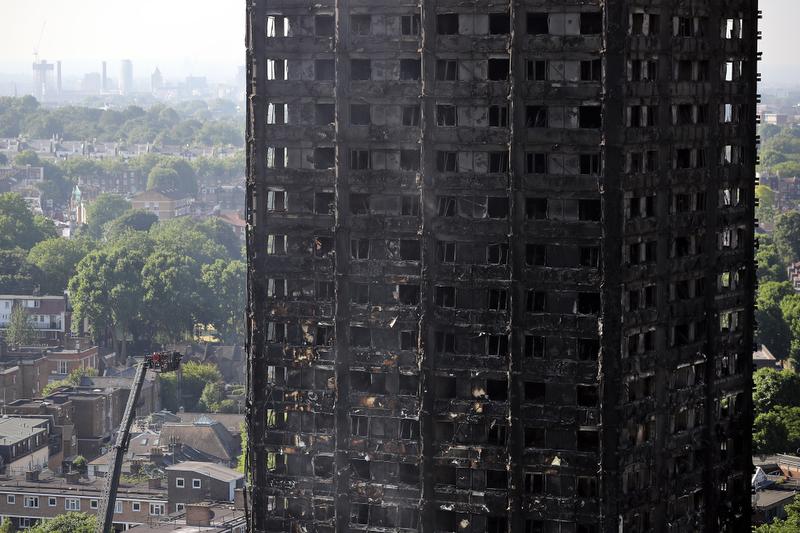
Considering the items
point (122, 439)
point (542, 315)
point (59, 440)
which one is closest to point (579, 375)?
point (542, 315)

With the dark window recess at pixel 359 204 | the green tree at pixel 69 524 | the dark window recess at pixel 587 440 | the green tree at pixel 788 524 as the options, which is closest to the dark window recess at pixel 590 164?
the dark window recess at pixel 359 204

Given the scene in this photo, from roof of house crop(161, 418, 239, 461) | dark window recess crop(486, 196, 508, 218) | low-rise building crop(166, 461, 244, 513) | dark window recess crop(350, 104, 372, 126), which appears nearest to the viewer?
Answer: dark window recess crop(486, 196, 508, 218)

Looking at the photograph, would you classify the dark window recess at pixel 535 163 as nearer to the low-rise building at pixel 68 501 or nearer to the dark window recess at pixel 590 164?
the dark window recess at pixel 590 164

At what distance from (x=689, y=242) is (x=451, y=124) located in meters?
10.9

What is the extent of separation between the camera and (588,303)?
247ft

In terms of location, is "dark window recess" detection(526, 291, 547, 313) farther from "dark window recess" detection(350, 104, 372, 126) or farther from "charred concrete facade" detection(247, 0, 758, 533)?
"dark window recess" detection(350, 104, 372, 126)

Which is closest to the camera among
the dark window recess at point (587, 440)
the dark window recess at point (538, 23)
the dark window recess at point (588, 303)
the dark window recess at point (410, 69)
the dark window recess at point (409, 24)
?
the dark window recess at point (538, 23)

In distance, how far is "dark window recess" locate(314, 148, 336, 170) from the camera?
7788cm

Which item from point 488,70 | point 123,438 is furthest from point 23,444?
point 488,70

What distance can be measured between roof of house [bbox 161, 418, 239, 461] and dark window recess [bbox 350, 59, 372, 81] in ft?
328

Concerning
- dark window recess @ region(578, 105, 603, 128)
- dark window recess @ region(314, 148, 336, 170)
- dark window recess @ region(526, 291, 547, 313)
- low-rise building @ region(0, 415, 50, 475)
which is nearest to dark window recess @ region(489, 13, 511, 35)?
dark window recess @ region(578, 105, 603, 128)

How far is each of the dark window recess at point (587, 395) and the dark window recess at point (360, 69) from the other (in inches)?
557

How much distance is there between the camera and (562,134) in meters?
74.6

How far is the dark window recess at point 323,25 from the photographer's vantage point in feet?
254
